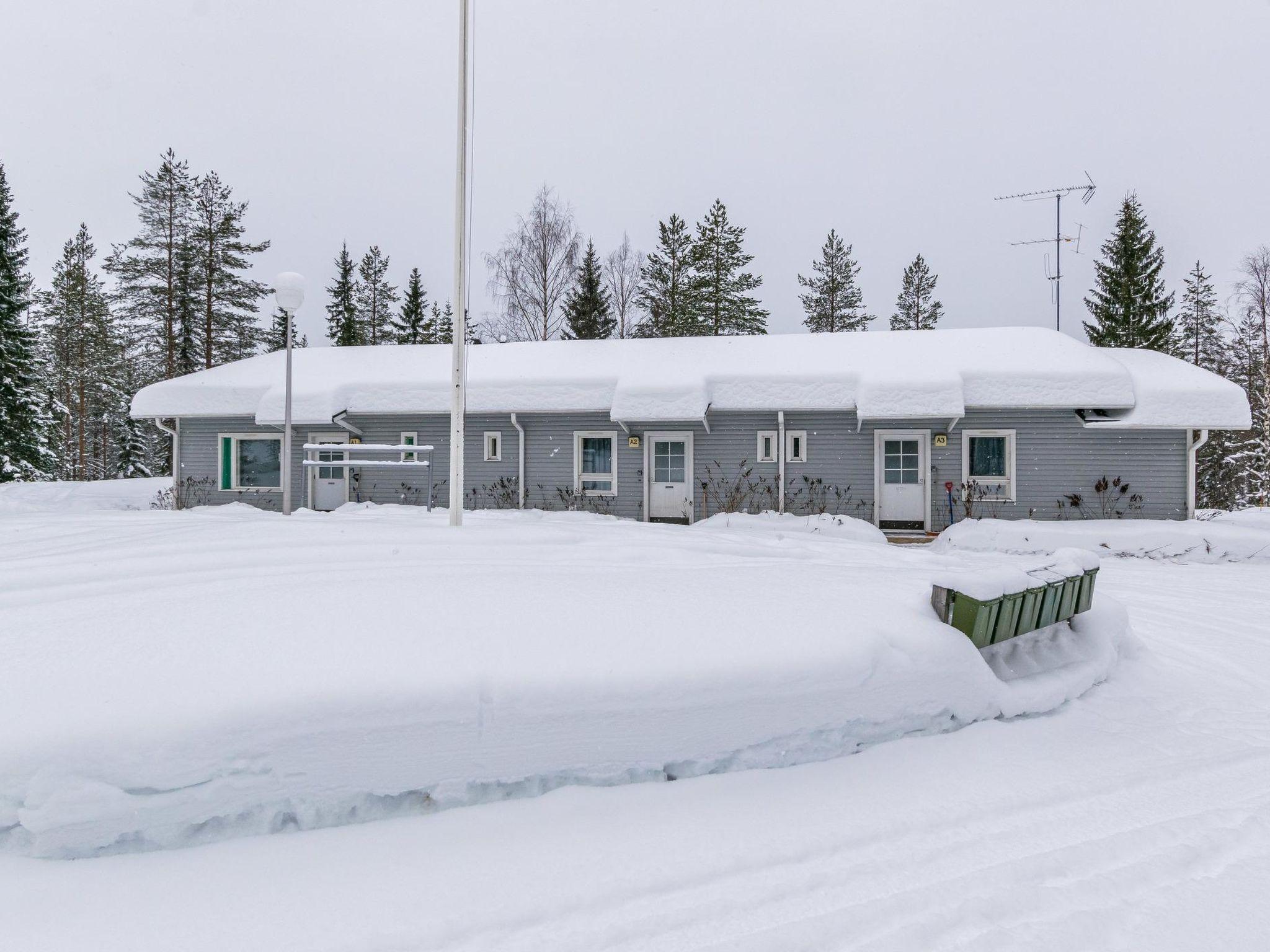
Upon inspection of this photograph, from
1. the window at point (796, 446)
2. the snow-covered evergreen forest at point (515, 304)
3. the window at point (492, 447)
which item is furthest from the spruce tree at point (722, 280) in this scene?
the window at point (492, 447)

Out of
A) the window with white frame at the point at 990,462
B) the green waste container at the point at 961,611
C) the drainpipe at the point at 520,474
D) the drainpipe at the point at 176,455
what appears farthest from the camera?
the drainpipe at the point at 176,455

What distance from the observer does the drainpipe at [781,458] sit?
491 inches

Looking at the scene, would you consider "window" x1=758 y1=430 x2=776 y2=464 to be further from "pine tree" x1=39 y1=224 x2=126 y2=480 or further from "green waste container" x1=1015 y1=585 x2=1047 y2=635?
"pine tree" x1=39 y1=224 x2=126 y2=480

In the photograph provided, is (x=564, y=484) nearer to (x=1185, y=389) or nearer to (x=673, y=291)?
(x=1185, y=389)

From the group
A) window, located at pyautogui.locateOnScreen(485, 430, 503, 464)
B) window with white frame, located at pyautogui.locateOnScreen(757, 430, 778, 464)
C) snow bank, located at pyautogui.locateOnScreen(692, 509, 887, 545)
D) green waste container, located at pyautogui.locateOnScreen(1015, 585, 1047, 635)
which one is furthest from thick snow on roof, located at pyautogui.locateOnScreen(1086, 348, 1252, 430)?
window, located at pyautogui.locateOnScreen(485, 430, 503, 464)

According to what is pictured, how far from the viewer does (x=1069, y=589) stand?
395 cm

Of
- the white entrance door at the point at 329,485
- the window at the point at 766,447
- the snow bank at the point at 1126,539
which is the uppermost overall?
the window at the point at 766,447

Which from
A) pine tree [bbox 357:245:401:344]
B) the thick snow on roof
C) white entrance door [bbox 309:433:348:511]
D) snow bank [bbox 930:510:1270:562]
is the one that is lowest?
snow bank [bbox 930:510:1270:562]

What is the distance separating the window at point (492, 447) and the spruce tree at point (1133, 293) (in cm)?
2033

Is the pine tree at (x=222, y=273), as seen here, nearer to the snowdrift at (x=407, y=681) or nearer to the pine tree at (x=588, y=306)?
the pine tree at (x=588, y=306)

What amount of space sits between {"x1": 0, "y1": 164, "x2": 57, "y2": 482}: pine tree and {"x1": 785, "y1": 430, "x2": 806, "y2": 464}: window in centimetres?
2128

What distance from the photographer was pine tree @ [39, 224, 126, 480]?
26.9 m

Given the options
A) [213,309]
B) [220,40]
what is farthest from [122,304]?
[220,40]

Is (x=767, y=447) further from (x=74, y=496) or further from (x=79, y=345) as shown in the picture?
(x=79, y=345)
